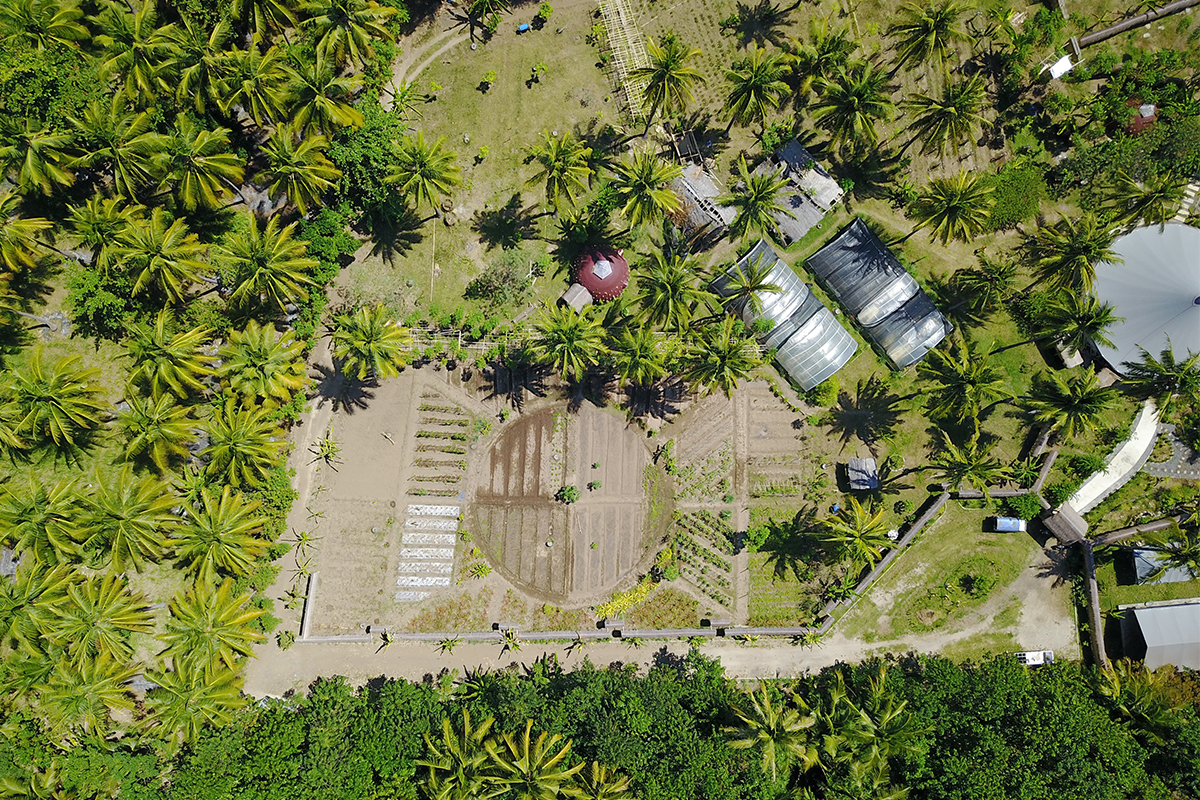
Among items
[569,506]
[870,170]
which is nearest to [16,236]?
[569,506]

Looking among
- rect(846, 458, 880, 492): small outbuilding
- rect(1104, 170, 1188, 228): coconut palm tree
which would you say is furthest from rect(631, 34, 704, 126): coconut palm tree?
rect(1104, 170, 1188, 228): coconut palm tree

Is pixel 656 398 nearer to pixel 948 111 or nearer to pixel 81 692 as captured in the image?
pixel 948 111

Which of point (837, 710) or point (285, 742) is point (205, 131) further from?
point (837, 710)

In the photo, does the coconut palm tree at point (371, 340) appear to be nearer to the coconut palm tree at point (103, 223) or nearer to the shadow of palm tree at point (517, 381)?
the shadow of palm tree at point (517, 381)

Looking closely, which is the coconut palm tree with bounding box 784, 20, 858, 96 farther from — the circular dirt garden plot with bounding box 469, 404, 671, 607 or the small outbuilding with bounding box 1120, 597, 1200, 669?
the small outbuilding with bounding box 1120, 597, 1200, 669

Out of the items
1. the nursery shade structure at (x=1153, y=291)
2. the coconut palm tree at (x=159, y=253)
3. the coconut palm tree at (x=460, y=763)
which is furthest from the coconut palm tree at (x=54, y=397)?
the nursery shade structure at (x=1153, y=291)

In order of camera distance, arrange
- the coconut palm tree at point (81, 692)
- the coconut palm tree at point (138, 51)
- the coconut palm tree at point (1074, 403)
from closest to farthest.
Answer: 1. the coconut palm tree at point (81, 692)
2. the coconut palm tree at point (138, 51)
3. the coconut palm tree at point (1074, 403)
